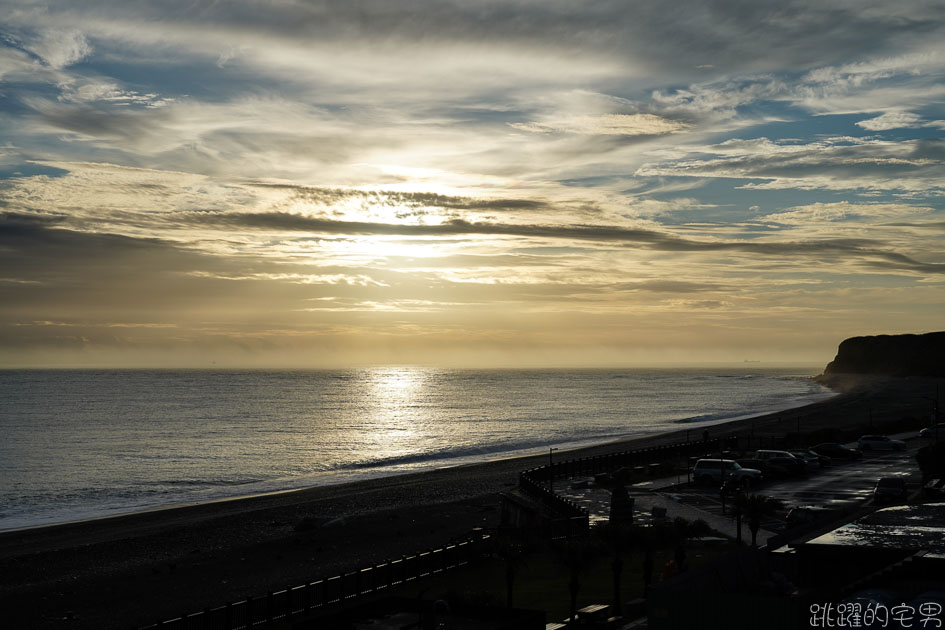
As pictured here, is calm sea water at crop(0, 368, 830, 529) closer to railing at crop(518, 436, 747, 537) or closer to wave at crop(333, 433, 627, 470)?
wave at crop(333, 433, 627, 470)

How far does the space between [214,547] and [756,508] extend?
24.3 metres

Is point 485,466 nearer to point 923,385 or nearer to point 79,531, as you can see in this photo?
point 79,531

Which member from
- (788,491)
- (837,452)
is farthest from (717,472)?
(837,452)

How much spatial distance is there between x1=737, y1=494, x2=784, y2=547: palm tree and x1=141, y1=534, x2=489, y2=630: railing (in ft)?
31.8

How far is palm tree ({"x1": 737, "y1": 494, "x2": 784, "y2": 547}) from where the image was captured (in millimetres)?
27222

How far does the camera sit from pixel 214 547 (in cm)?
3919

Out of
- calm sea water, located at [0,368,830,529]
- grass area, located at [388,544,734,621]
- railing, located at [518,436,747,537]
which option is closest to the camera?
grass area, located at [388,544,734,621]

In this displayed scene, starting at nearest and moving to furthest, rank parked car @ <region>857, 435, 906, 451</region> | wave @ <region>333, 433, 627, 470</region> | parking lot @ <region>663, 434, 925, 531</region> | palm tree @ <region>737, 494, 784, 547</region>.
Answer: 1. palm tree @ <region>737, 494, 784, 547</region>
2. parking lot @ <region>663, 434, 925, 531</region>
3. parked car @ <region>857, 435, 906, 451</region>
4. wave @ <region>333, 433, 627, 470</region>

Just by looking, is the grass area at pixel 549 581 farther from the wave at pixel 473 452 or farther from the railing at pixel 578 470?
the wave at pixel 473 452

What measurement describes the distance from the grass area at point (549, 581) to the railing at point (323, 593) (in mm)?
561

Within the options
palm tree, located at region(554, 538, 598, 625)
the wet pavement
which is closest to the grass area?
palm tree, located at region(554, 538, 598, 625)

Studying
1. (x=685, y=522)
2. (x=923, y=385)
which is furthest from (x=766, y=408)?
(x=685, y=522)

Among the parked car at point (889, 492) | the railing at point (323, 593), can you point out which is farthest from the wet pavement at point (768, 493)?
the railing at point (323, 593)

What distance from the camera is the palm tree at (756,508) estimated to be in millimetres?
27222
